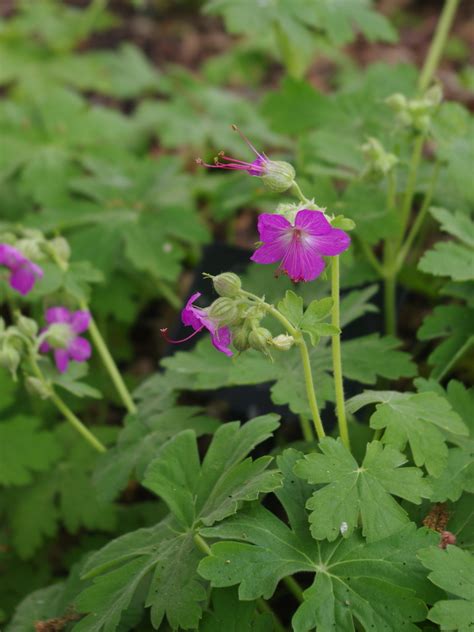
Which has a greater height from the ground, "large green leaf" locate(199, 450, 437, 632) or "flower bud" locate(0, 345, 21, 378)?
"large green leaf" locate(199, 450, 437, 632)

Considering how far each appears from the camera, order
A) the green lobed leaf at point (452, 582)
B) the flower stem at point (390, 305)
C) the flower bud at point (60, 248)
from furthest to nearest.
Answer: the flower stem at point (390, 305), the flower bud at point (60, 248), the green lobed leaf at point (452, 582)

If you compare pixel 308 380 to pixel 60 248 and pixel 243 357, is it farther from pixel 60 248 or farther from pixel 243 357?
pixel 60 248

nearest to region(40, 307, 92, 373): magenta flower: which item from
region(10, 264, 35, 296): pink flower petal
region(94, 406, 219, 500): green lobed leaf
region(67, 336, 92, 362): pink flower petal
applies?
region(67, 336, 92, 362): pink flower petal

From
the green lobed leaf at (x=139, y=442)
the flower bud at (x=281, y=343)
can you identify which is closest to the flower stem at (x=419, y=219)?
the green lobed leaf at (x=139, y=442)

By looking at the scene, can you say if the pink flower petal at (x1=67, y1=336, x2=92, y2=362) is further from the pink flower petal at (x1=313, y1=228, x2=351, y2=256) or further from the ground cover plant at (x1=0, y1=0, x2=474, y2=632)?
the pink flower petal at (x1=313, y1=228, x2=351, y2=256)

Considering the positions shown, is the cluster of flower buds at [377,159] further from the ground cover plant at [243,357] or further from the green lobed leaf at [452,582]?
the green lobed leaf at [452,582]

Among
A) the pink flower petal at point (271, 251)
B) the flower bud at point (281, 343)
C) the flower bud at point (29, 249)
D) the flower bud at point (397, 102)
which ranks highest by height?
the pink flower petal at point (271, 251)

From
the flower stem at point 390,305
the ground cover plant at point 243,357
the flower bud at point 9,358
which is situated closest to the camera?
the ground cover plant at point 243,357

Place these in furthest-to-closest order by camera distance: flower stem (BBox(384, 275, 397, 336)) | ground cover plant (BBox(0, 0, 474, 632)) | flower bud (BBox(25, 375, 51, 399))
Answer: flower stem (BBox(384, 275, 397, 336))
flower bud (BBox(25, 375, 51, 399))
ground cover plant (BBox(0, 0, 474, 632))

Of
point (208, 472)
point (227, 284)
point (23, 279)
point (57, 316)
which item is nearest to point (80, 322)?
point (57, 316)
